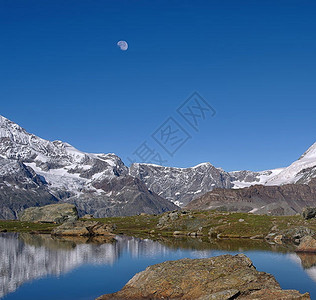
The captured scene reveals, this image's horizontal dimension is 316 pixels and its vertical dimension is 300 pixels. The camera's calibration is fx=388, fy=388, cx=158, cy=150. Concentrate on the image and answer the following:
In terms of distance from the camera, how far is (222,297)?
36438 mm

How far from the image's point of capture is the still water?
158 ft

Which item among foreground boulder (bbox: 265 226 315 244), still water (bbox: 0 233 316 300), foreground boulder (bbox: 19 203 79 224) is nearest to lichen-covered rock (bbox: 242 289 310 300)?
still water (bbox: 0 233 316 300)

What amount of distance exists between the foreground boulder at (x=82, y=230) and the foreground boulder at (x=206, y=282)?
93.2m

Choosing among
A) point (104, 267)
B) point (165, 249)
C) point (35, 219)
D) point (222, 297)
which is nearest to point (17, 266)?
point (104, 267)

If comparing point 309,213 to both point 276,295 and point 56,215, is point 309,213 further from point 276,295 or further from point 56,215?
point 56,215

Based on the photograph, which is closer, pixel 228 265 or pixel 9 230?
pixel 228 265

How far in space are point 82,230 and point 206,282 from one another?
327 feet

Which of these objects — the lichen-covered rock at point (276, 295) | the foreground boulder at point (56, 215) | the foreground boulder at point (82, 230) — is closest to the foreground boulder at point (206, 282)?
the lichen-covered rock at point (276, 295)

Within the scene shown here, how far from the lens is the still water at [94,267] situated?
158 feet

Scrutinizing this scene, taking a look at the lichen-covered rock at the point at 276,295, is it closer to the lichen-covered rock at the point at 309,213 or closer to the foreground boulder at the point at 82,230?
the lichen-covered rock at the point at 309,213

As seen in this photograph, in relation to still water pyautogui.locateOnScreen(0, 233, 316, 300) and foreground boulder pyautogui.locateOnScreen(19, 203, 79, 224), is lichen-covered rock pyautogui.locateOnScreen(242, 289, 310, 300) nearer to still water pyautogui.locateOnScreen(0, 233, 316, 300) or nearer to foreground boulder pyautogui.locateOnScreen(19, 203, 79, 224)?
still water pyautogui.locateOnScreen(0, 233, 316, 300)

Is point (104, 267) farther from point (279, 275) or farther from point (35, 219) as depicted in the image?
point (35, 219)

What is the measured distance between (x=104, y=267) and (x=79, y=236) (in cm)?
7058

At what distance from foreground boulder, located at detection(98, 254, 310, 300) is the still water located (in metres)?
6.16
